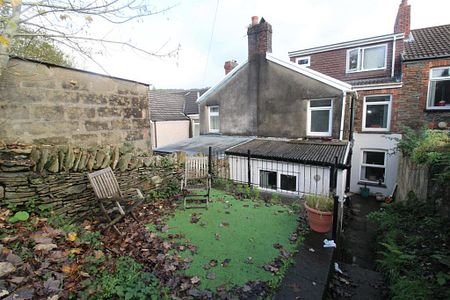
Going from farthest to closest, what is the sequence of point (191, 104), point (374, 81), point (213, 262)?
1. point (191, 104)
2. point (374, 81)
3. point (213, 262)

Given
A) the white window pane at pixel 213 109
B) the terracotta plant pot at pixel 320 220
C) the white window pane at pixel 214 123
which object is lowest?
the terracotta plant pot at pixel 320 220

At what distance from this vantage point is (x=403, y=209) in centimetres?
541

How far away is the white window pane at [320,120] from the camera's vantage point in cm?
976

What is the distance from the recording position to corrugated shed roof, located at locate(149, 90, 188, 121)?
18.0 m

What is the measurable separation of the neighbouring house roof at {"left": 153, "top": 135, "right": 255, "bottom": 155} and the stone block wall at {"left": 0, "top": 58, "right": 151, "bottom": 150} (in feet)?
11.8

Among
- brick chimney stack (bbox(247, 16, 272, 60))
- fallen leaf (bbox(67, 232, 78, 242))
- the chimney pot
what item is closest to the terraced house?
brick chimney stack (bbox(247, 16, 272, 60))

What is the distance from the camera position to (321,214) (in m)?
4.29

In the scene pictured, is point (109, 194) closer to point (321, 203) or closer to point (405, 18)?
point (321, 203)

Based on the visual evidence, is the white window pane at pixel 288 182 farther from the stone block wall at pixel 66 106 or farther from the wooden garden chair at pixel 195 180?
the stone block wall at pixel 66 106

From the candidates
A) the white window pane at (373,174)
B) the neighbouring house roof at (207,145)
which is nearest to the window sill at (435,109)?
the white window pane at (373,174)

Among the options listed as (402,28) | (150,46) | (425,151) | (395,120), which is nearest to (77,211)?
(150,46)

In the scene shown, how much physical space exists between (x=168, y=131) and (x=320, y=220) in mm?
15439

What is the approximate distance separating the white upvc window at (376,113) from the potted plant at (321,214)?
9.47m

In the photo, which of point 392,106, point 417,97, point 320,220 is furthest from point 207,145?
point 417,97
